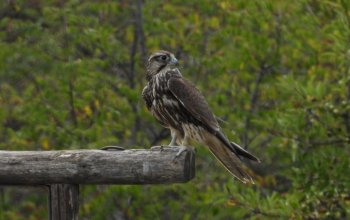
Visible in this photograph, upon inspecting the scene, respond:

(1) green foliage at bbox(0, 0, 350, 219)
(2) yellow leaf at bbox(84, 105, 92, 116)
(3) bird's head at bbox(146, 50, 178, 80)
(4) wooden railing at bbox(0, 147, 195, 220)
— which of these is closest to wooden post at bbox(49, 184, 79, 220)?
(4) wooden railing at bbox(0, 147, 195, 220)

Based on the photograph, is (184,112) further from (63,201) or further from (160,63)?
(63,201)

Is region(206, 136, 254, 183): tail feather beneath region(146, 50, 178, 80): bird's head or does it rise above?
beneath

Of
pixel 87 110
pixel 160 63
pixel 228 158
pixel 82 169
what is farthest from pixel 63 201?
pixel 87 110

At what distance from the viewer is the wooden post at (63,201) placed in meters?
4.53

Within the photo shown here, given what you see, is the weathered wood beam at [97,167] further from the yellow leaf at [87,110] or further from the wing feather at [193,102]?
the yellow leaf at [87,110]

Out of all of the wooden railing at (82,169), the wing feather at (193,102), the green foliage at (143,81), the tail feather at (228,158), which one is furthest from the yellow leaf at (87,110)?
the wooden railing at (82,169)

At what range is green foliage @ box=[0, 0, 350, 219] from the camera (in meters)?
8.35

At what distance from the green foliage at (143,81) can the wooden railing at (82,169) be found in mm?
3064

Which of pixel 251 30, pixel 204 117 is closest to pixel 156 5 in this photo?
pixel 251 30

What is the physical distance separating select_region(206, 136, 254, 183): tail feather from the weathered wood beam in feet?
2.42

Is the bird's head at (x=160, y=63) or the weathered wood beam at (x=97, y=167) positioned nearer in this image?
the weathered wood beam at (x=97, y=167)

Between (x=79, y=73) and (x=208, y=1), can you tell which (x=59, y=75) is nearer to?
(x=79, y=73)

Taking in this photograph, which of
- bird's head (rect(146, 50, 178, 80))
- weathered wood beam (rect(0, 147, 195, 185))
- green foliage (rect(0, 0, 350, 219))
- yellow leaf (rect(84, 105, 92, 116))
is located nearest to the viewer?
weathered wood beam (rect(0, 147, 195, 185))

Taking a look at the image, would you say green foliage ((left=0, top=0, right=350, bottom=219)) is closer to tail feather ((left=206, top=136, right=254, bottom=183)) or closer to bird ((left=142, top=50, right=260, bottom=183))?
bird ((left=142, top=50, right=260, bottom=183))
